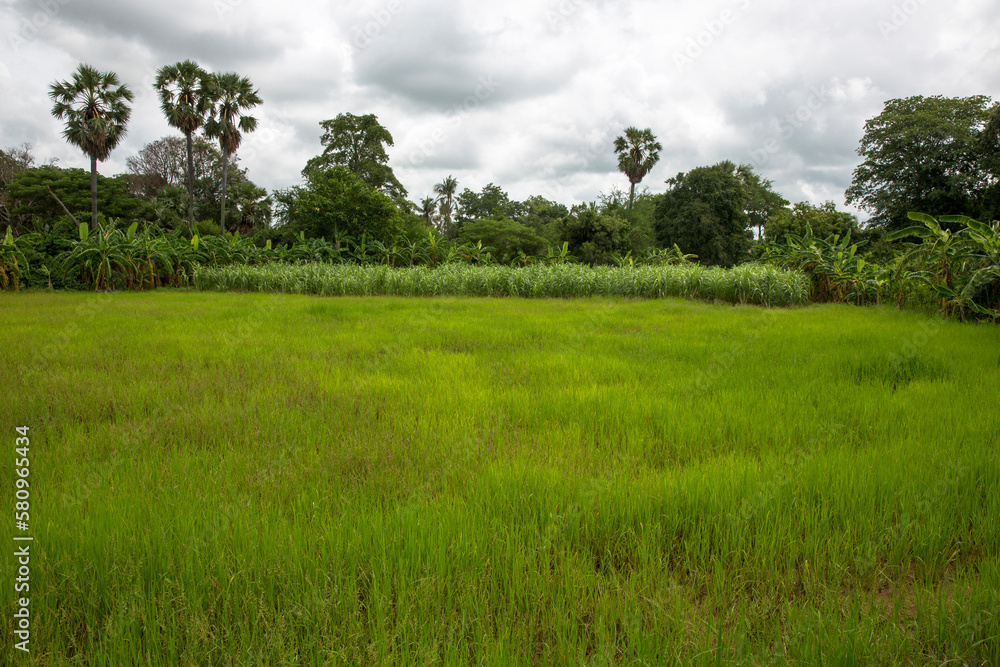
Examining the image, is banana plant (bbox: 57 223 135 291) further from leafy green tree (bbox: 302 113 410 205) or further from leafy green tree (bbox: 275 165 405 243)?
leafy green tree (bbox: 302 113 410 205)

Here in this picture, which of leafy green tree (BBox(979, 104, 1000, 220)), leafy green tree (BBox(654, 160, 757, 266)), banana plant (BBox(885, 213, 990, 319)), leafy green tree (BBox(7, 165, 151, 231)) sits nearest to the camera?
banana plant (BBox(885, 213, 990, 319))

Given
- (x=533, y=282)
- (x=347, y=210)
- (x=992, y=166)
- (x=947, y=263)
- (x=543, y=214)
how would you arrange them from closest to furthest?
(x=947, y=263) → (x=533, y=282) → (x=347, y=210) → (x=992, y=166) → (x=543, y=214)

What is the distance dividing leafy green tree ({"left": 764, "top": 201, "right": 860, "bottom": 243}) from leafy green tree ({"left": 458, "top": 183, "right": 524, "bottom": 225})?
27413mm

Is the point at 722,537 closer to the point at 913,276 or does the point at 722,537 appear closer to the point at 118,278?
the point at 913,276

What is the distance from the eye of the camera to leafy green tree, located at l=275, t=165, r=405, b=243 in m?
24.8

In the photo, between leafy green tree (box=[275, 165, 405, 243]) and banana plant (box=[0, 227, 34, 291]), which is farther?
leafy green tree (box=[275, 165, 405, 243])

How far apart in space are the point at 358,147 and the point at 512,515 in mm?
40456

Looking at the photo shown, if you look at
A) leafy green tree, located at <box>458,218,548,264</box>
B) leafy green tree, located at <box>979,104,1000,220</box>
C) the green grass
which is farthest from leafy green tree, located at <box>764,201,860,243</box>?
the green grass

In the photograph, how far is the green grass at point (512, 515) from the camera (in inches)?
56.2

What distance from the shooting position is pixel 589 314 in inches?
343

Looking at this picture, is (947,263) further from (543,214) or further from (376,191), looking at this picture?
(543,214)

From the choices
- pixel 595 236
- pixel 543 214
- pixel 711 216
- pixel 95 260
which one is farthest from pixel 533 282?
pixel 543 214

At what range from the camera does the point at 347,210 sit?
24891 mm

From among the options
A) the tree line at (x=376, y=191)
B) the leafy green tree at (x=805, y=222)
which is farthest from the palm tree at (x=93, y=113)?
the leafy green tree at (x=805, y=222)
